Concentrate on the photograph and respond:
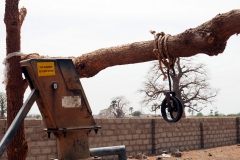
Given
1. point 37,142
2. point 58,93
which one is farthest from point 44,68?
point 37,142

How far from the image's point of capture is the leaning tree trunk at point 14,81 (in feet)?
12.0

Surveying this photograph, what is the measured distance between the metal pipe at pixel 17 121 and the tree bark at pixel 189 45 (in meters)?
0.99

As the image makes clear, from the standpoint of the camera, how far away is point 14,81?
144 inches

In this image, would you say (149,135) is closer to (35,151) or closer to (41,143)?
(41,143)

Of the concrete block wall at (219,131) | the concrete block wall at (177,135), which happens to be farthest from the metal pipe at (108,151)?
the concrete block wall at (219,131)

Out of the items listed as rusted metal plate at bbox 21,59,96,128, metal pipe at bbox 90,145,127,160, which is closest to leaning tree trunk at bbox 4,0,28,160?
metal pipe at bbox 90,145,127,160

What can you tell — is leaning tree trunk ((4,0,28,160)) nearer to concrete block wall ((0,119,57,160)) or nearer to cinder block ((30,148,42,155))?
concrete block wall ((0,119,57,160))

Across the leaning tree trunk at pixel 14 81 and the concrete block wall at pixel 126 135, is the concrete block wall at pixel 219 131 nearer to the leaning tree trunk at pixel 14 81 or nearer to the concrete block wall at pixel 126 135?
the concrete block wall at pixel 126 135

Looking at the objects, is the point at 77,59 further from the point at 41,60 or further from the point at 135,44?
the point at 41,60

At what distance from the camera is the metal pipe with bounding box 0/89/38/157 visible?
7.07 feet

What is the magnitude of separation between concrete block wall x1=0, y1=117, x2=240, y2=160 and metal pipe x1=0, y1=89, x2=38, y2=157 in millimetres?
7021

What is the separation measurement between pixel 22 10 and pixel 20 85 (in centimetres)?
95

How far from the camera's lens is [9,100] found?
12.2ft

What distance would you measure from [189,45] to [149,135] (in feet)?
36.3
